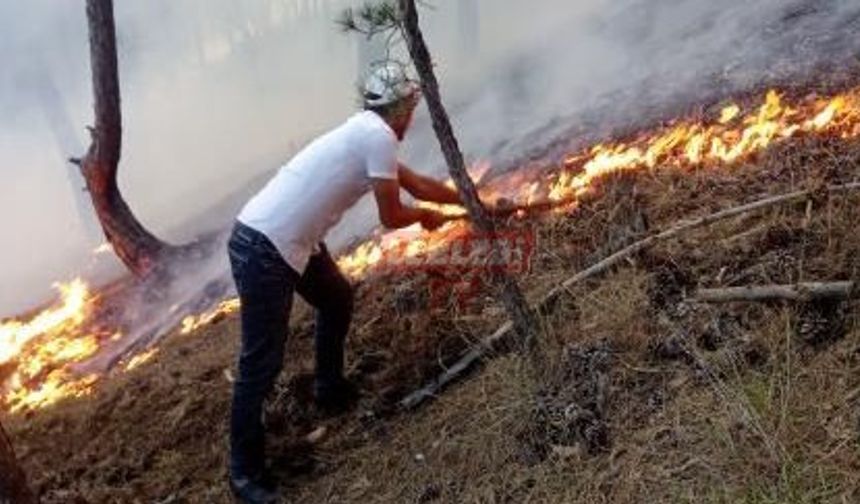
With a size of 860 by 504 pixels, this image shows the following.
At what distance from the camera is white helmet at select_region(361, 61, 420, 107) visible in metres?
4.91

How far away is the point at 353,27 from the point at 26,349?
681cm

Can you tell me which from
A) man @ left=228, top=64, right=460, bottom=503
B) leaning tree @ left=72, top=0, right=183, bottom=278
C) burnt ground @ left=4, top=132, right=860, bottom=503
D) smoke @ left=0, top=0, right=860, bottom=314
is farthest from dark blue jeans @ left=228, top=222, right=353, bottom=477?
leaning tree @ left=72, top=0, right=183, bottom=278

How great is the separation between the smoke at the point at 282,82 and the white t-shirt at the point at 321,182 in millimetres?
3727

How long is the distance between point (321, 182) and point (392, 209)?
38cm

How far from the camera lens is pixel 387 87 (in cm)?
491

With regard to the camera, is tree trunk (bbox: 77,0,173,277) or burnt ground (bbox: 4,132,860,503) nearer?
burnt ground (bbox: 4,132,860,503)

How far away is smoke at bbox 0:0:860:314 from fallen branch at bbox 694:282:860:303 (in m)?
3.48

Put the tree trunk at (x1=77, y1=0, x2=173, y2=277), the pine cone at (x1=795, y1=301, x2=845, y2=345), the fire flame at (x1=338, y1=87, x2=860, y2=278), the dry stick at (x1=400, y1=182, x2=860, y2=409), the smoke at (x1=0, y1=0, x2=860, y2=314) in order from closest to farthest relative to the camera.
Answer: the pine cone at (x1=795, y1=301, x2=845, y2=345)
the dry stick at (x1=400, y1=182, x2=860, y2=409)
the fire flame at (x1=338, y1=87, x2=860, y2=278)
the smoke at (x1=0, y1=0, x2=860, y2=314)
the tree trunk at (x1=77, y1=0, x2=173, y2=277)

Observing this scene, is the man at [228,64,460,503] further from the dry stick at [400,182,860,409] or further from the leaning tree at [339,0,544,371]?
the dry stick at [400,182,860,409]

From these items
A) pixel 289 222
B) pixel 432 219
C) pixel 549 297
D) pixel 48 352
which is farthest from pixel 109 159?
pixel 549 297

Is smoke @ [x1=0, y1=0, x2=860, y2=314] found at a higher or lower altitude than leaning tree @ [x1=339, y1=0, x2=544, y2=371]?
lower

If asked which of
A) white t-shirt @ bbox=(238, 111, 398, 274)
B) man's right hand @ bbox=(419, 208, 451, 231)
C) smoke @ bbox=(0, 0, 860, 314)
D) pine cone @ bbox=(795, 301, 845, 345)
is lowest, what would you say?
smoke @ bbox=(0, 0, 860, 314)

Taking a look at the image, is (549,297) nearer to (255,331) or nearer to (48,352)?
(255,331)

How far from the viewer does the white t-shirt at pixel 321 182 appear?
487cm
